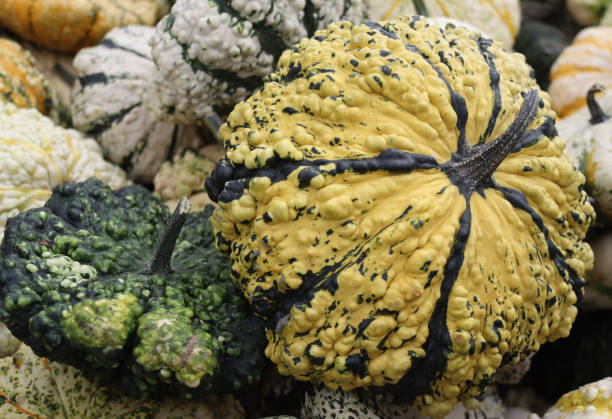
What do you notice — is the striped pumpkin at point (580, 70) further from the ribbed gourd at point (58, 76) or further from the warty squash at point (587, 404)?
the ribbed gourd at point (58, 76)

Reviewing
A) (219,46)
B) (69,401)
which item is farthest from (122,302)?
(219,46)

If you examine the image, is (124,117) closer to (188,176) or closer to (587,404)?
(188,176)

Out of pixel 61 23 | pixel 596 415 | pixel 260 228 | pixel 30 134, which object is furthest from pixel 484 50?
pixel 61 23

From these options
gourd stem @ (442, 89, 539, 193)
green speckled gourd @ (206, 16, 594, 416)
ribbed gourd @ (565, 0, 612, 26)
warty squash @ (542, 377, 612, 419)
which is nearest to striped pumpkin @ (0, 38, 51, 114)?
green speckled gourd @ (206, 16, 594, 416)

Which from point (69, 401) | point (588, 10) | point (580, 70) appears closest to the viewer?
point (69, 401)

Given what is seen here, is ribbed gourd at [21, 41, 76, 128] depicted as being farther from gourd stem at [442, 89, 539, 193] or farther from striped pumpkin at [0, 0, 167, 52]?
gourd stem at [442, 89, 539, 193]

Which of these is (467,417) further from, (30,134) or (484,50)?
(30,134)
